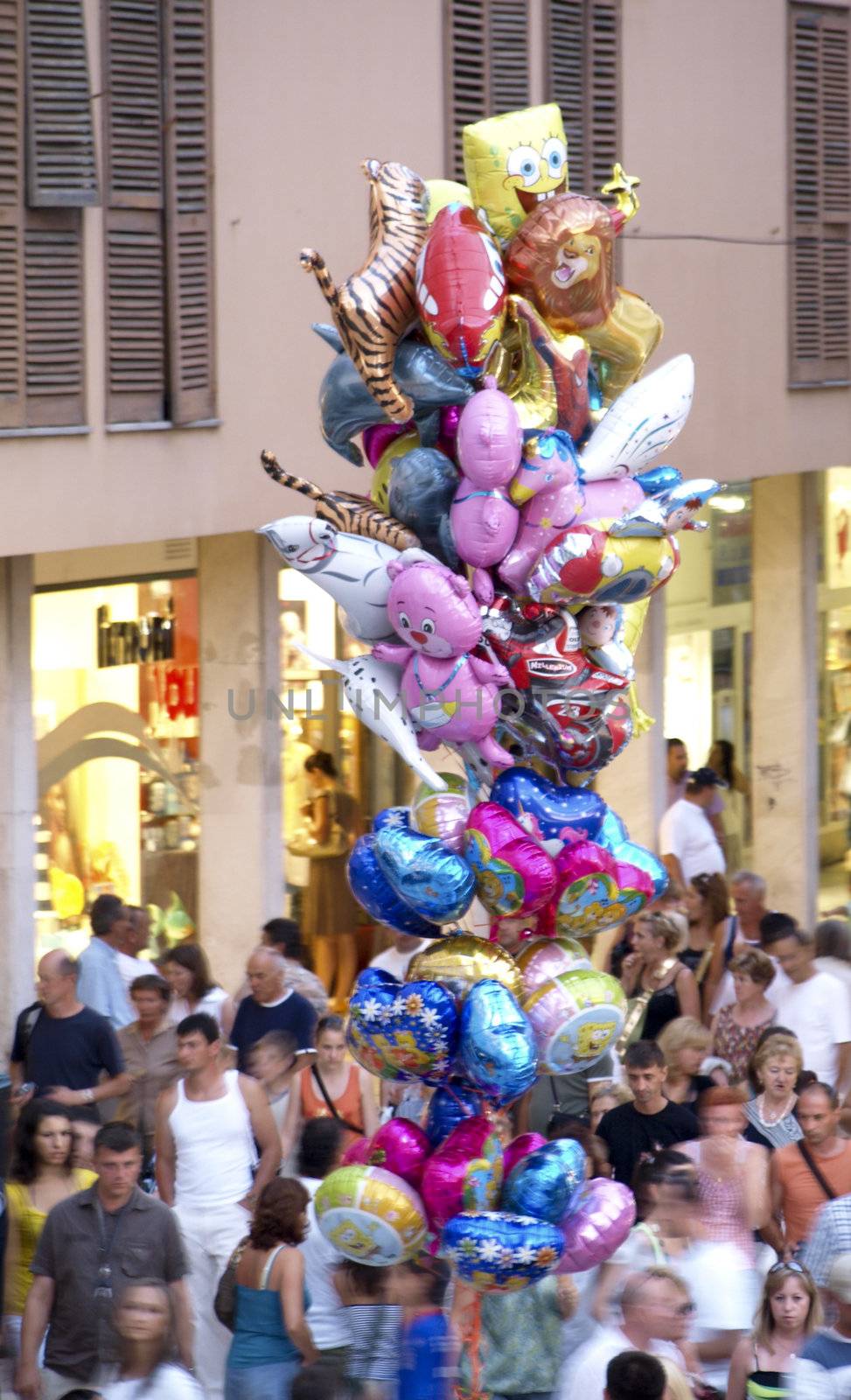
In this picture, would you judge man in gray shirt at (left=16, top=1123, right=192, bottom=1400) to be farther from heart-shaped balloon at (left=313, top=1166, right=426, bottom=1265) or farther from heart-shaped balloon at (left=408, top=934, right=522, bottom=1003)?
heart-shaped balloon at (left=408, top=934, right=522, bottom=1003)

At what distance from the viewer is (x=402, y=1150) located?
6.60m

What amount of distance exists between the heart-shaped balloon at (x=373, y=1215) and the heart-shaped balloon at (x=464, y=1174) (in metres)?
0.06

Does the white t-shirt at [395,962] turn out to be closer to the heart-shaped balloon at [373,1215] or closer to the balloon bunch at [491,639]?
the balloon bunch at [491,639]

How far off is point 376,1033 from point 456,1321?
2.67ft

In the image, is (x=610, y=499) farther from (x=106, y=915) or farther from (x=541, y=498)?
(x=106, y=915)

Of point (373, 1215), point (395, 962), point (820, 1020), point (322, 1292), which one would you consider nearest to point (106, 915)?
point (395, 962)

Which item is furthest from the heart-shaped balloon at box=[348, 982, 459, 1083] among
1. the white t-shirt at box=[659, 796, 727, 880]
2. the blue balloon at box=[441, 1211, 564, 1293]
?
the white t-shirt at box=[659, 796, 727, 880]

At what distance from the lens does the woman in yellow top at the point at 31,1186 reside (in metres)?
7.52

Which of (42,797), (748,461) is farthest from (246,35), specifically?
(748,461)

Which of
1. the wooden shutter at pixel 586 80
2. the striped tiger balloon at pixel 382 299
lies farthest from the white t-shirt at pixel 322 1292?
the wooden shutter at pixel 586 80

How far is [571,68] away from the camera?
14320 mm

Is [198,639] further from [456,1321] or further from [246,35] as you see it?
Result: [456,1321]

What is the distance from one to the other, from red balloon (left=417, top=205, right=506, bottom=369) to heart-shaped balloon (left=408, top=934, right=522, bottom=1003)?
1570 millimetres

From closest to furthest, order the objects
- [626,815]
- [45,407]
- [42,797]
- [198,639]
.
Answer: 1. [45,407]
2. [42,797]
3. [198,639]
4. [626,815]
